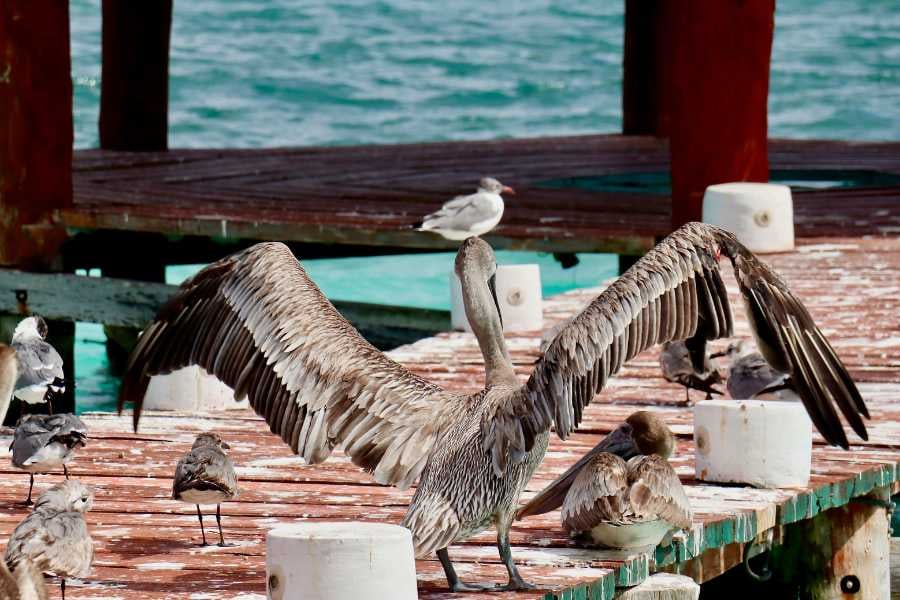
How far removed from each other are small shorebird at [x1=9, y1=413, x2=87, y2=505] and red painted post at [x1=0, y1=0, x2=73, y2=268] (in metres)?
6.25

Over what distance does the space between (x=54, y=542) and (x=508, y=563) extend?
3.77 ft

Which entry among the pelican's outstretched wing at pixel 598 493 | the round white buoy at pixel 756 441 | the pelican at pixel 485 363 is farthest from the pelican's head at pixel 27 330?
the pelican's outstretched wing at pixel 598 493

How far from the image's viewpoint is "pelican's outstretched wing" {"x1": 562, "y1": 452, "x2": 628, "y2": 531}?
499 centimetres

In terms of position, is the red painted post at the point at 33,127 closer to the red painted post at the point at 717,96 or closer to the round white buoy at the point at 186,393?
the red painted post at the point at 717,96

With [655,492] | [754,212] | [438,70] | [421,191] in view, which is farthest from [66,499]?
Result: [438,70]

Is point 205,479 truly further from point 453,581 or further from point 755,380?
point 755,380

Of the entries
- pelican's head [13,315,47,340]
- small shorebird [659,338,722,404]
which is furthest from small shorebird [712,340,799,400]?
pelican's head [13,315,47,340]

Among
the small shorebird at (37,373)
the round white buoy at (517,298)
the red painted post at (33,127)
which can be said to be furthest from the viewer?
the red painted post at (33,127)

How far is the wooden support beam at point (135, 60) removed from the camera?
54.3 feet

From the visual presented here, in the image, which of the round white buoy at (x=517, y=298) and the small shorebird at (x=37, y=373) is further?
the round white buoy at (x=517, y=298)

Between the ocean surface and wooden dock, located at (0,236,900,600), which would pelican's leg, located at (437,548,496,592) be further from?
the ocean surface

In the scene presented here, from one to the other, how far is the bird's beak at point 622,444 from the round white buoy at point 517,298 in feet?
11.2

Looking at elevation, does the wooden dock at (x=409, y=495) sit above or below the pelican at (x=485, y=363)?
below

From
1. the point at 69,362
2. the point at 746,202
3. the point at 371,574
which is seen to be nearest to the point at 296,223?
the point at 69,362
